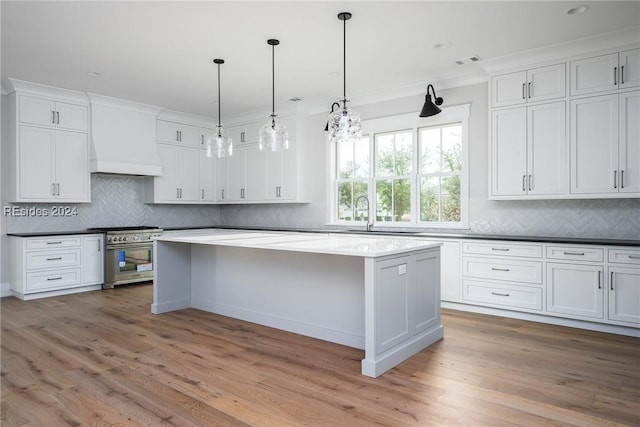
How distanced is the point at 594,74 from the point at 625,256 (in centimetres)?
172

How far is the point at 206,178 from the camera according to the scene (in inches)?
293

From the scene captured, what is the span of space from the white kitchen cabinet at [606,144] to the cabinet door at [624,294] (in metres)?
0.74

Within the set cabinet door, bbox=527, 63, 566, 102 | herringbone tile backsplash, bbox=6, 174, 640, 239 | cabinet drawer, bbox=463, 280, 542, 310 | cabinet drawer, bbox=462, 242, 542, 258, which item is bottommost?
cabinet drawer, bbox=463, 280, 542, 310

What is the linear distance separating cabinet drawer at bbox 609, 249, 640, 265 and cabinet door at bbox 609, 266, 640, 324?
0.21ft

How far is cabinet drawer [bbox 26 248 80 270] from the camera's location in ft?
16.9

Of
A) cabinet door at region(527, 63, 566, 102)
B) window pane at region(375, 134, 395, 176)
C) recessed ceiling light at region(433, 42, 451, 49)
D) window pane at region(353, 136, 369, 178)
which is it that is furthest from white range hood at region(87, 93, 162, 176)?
cabinet door at region(527, 63, 566, 102)

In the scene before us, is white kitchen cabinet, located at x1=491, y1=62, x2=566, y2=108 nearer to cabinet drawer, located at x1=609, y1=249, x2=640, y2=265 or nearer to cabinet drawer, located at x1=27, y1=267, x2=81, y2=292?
cabinet drawer, located at x1=609, y1=249, x2=640, y2=265

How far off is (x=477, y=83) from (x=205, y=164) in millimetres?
4699

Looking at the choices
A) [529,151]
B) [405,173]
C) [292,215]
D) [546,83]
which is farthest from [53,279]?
[546,83]

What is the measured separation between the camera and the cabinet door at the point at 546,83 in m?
4.12

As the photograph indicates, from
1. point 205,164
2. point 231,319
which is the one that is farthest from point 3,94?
point 231,319

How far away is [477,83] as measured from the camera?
490 cm

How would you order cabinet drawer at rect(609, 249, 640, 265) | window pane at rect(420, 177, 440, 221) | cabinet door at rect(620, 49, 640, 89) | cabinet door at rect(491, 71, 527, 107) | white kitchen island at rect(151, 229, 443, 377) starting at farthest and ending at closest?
window pane at rect(420, 177, 440, 221), cabinet door at rect(491, 71, 527, 107), cabinet door at rect(620, 49, 640, 89), cabinet drawer at rect(609, 249, 640, 265), white kitchen island at rect(151, 229, 443, 377)

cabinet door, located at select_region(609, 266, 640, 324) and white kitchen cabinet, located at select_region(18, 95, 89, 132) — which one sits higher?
white kitchen cabinet, located at select_region(18, 95, 89, 132)
